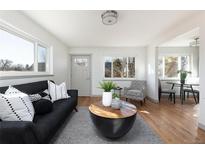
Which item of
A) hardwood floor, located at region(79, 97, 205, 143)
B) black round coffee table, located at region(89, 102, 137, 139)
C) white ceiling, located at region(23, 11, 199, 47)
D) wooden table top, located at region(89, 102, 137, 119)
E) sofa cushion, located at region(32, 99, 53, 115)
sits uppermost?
white ceiling, located at region(23, 11, 199, 47)

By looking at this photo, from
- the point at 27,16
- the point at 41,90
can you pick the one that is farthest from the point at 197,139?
the point at 27,16

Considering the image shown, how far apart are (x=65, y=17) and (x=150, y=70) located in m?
3.97

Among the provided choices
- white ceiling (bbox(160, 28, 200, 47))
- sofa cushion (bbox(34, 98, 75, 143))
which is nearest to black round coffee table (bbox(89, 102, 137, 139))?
sofa cushion (bbox(34, 98, 75, 143))

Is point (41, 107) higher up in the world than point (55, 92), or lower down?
lower down

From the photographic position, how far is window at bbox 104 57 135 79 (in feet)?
20.3

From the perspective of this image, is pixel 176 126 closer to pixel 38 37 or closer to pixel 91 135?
pixel 91 135

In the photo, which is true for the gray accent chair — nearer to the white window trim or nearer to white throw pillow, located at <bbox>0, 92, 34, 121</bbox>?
the white window trim

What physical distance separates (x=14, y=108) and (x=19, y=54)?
1615 mm

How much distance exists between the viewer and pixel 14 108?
63.1 inches

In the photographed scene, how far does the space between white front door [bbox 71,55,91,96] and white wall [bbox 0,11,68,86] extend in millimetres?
574

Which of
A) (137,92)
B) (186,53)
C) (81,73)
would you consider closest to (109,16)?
(137,92)

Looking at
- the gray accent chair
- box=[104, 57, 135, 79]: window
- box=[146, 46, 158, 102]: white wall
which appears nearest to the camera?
the gray accent chair
